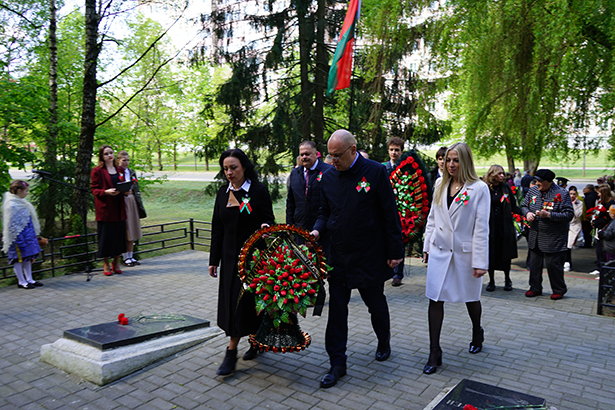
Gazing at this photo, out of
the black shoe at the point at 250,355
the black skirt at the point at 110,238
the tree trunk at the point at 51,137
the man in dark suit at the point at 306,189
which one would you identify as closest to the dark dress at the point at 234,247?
the black shoe at the point at 250,355

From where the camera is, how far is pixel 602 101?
8.75m

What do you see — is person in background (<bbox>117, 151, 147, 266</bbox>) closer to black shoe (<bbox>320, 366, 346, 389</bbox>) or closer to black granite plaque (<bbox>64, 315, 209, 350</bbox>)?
black granite plaque (<bbox>64, 315, 209, 350</bbox>)

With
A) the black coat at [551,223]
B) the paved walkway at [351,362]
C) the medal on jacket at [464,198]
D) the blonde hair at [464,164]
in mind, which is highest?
the blonde hair at [464,164]

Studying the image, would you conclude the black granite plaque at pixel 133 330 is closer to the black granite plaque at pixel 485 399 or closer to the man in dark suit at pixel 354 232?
the man in dark suit at pixel 354 232

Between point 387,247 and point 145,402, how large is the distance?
2653 millimetres

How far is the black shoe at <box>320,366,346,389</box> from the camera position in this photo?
15.0 ft

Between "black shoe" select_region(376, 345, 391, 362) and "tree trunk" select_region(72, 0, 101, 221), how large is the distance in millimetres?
8512

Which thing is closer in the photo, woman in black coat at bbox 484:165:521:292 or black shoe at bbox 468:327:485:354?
black shoe at bbox 468:327:485:354

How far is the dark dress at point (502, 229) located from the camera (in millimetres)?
7867

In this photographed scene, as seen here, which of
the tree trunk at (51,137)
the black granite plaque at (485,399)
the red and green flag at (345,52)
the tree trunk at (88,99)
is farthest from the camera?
the tree trunk at (51,137)

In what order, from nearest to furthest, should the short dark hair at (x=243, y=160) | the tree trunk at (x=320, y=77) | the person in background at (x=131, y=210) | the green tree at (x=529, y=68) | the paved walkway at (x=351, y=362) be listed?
the paved walkway at (x=351, y=362), the short dark hair at (x=243, y=160), the green tree at (x=529, y=68), the person in background at (x=131, y=210), the tree trunk at (x=320, y=77)

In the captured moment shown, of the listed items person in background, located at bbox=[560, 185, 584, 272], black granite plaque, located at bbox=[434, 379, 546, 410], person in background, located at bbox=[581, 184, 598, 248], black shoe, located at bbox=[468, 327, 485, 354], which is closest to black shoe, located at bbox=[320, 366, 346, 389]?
black granite plaque, located at bbox=[434, 379, 546, 410]

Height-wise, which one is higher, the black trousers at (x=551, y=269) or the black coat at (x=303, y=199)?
the black coat at (x=303, y=199)

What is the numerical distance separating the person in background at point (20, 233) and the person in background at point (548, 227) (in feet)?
27.6
